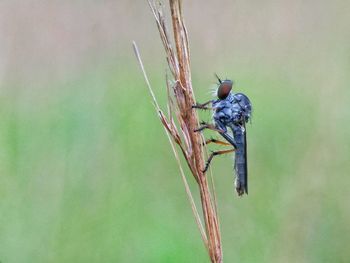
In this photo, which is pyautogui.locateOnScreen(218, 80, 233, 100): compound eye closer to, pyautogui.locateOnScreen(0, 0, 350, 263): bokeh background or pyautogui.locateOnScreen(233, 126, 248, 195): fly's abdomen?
pyautogui.locateOnScreen(233, 126, 248, 195): fly's abdomen

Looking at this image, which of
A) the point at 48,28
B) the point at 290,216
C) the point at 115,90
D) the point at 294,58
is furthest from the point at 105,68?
the point at 290,216

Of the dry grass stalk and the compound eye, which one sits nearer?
the dry grass stalk

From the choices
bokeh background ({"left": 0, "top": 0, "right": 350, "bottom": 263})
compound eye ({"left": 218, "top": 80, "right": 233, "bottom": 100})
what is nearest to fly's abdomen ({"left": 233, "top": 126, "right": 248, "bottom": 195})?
compound eye ({"left": 218, "top": 80, "right": 233, "bottom": 100})

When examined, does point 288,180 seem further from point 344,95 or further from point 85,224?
point 85,224

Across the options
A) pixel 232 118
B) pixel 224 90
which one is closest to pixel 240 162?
pixel 232 118

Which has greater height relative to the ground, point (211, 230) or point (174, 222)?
point (211, 230)
